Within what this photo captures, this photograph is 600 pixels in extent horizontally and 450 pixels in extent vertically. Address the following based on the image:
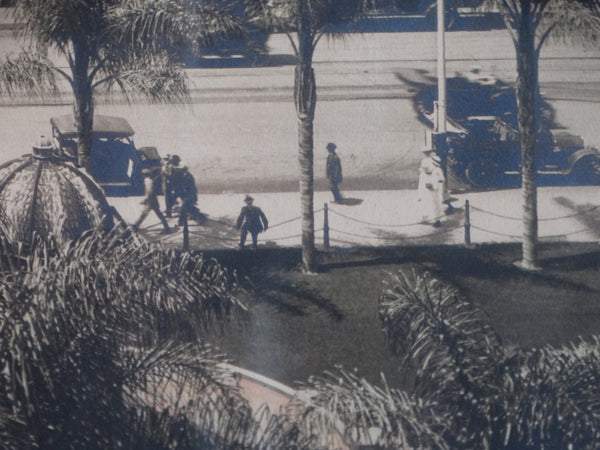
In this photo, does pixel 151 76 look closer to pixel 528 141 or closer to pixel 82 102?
pixel 82 102

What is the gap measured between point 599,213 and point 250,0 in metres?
5.75

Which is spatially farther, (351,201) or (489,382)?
(351,201)

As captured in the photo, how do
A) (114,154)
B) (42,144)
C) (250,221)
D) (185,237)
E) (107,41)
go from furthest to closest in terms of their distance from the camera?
1. (114,154)
2. (250,221)
3. (185,237)
4. (107,41)
5. (42,144)

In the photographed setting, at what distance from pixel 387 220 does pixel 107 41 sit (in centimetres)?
467

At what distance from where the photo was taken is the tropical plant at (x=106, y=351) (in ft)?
15.2

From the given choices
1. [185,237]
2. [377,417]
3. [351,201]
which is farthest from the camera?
[351,201]

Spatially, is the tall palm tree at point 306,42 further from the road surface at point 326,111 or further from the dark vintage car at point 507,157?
the dark vintage car at point 507,157

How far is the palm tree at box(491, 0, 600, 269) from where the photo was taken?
985cm

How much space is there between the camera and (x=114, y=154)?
40.4ft

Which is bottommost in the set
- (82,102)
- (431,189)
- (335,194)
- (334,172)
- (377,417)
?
(377,417)

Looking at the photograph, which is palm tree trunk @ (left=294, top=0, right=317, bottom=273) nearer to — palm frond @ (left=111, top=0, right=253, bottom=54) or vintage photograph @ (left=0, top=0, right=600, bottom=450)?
vintage photograph @ (left=0, top=0, right=600, bottom=450)

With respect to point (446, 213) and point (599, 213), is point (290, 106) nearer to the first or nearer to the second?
point (446, 213)

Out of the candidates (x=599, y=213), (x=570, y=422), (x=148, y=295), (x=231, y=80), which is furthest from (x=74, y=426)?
(x=599, y=213)

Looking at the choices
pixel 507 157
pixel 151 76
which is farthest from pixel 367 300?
pixel 507 157
